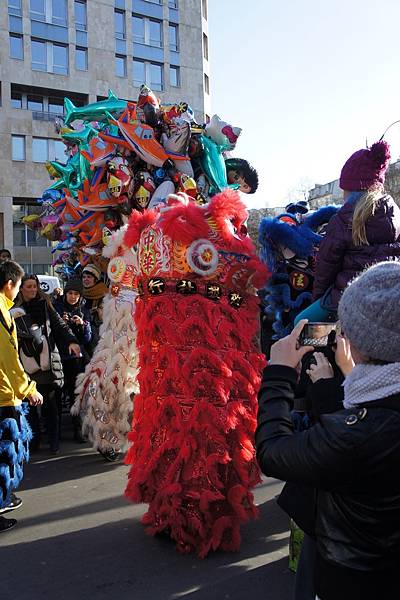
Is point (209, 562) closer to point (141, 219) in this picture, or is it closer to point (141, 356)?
point (141, 356)

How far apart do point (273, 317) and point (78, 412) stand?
6.31 feet

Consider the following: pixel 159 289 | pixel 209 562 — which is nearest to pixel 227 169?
pixel 159 289

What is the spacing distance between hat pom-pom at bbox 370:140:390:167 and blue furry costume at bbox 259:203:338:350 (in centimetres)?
95

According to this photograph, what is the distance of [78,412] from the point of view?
16.3 feet

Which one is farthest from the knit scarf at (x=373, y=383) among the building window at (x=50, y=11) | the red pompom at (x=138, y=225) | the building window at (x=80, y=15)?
the building window at (x=80, y=15)

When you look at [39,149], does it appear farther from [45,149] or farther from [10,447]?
[10,447]

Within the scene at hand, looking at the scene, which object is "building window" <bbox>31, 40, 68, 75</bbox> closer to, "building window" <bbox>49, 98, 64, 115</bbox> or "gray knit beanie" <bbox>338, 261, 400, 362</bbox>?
"building window" <bbox>49, 98, 64, 115</bbox>

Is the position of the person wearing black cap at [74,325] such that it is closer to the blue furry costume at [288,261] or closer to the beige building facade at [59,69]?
the blue furry costume at [288,261]

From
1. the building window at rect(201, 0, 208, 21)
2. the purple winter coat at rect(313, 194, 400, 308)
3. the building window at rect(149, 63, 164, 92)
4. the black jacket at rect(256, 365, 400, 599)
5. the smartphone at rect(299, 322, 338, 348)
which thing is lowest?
the black jacket at rect(256, 365, 400, 599)

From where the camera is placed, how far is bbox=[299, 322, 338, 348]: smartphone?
5.65 ft

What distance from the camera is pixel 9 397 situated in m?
3.57

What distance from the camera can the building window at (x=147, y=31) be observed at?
111 feet

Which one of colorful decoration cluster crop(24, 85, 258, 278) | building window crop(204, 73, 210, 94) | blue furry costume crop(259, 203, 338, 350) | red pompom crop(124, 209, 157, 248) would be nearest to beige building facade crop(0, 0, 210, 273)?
building window crop(204, 73, 210, 94)

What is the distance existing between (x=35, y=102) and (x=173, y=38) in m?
9.42
